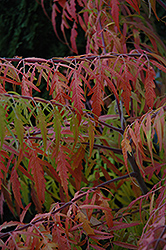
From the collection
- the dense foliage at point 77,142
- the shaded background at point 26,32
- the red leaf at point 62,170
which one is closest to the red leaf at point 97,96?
the dense foliage at point 77,142

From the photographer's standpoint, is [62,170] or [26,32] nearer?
[62,170]

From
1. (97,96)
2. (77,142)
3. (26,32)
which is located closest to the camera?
(97,96)

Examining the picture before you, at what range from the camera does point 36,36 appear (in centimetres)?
161

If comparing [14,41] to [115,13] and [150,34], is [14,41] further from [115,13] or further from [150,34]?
[115,13]

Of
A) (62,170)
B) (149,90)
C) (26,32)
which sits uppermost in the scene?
(26,32)

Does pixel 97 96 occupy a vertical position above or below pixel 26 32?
below

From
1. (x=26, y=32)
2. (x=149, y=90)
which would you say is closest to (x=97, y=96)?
(x=149, y=90)

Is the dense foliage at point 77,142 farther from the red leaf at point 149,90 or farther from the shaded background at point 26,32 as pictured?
the shaded background at point 26,32

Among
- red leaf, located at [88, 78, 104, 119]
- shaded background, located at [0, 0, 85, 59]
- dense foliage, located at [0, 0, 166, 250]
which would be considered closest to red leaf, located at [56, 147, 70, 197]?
dense foliage, located at [0, 0, 166, 250]

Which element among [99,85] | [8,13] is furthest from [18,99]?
[8,13]

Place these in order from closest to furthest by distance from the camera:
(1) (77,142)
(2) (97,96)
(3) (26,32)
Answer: (2) (97,96) → (1) (77,142) → (3) (26,32)

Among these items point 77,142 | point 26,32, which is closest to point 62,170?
point 77,142

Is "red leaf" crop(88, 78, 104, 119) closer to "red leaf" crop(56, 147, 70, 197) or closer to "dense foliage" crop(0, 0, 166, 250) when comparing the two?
"dense foliage" crop(0, 0, 166, 250)

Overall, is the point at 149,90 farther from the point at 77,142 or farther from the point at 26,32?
the point at 26,32
